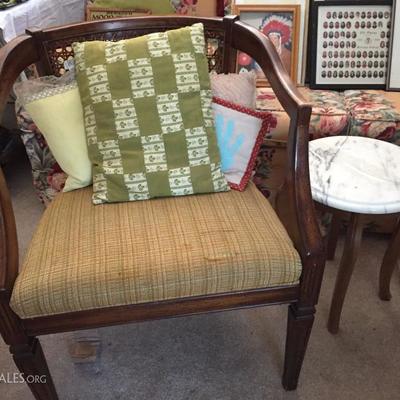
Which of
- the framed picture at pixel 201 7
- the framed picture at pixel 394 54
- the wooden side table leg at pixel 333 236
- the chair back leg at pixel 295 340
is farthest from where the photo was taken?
the framed picture at pixel 201 7

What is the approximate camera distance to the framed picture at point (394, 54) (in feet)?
5.15

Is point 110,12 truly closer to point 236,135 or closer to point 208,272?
point 236,135

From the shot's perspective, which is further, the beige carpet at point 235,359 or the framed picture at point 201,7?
the framed picture at point 201,7

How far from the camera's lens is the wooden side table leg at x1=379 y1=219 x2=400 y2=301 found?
1.29 metres

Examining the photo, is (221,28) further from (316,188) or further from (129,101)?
(316,188)

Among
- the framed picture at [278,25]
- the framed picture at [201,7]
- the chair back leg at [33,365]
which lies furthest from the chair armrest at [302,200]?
the framed picture at [201,7]

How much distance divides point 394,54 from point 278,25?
0.43 meters

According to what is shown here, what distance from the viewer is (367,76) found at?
1.64 meters

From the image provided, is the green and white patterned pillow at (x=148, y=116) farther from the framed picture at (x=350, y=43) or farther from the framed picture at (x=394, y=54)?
the framed picture at (x=394, y=54)

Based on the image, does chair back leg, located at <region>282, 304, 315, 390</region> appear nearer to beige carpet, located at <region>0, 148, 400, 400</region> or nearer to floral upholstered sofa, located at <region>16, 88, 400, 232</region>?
beige carpet, located at <region>0, 148, 400, 400</region>

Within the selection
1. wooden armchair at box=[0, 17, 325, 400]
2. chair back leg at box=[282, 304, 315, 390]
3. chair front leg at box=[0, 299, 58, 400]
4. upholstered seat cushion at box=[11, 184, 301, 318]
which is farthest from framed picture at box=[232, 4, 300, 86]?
chair front leg at box=[0, 299, 58, 400]

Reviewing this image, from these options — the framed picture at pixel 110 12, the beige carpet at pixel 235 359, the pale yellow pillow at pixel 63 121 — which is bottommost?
the beige carpet at pixel 235 359

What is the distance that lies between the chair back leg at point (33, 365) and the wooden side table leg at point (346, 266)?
785 mm

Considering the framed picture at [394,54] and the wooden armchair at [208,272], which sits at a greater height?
the framed picture at [394,54]
